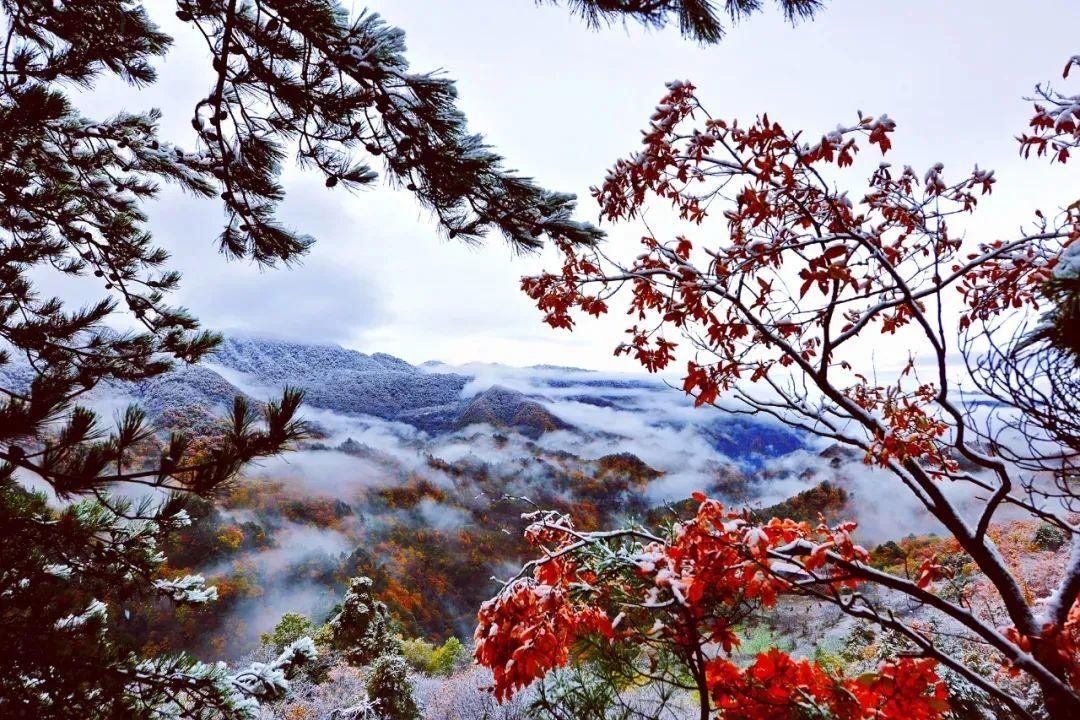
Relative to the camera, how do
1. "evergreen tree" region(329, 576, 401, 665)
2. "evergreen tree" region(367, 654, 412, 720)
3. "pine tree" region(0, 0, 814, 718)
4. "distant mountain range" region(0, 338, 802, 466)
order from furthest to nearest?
1. "distant mountain range" region(0, 338, 802, 466)
2. "evergreen tree" region(329, 576, 401, 665)
3. "evergreen tree" region(367, 654, 412, 720)
4. "pine tree" region(0, 0, 814, 718)

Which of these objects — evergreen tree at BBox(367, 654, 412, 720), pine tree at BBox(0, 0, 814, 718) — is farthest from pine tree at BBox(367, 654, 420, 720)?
pine tree at BBox(0, 0, 814, 718)

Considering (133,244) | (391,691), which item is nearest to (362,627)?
(391,691)

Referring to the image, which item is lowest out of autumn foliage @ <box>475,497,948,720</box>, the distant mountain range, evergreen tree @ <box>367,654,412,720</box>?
evergreen tree @ <box>367,654,412,720</box>

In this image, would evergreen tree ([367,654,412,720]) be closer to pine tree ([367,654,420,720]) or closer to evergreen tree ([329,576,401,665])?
pine tree ([367,654,420,720])

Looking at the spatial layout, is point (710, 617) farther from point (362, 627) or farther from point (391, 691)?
point (362, 627)

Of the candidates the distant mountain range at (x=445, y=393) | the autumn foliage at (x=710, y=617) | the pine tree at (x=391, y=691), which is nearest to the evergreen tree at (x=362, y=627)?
the pine tree at (x=391, y=691)

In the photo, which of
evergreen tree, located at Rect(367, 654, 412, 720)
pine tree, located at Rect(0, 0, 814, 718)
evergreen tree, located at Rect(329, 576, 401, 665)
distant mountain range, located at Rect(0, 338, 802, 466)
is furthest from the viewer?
distant mountain range, located at Rect(0, 338, 802, 466)

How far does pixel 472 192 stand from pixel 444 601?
3677 millimetres

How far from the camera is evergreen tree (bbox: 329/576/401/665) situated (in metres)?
3.52

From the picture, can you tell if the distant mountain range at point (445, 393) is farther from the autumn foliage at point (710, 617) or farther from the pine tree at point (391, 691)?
the autumn foliage at point (710, 617)

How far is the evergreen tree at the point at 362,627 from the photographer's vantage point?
3521 millimetres

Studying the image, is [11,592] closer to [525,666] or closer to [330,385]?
[525,666]

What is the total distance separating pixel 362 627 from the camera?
363 centimetres

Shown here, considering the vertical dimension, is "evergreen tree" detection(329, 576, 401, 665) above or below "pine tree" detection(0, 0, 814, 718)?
below
